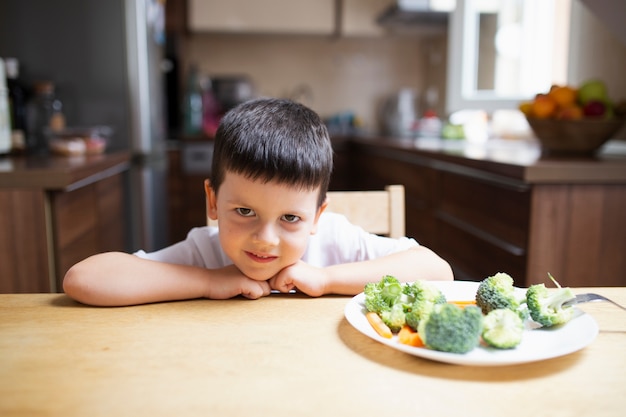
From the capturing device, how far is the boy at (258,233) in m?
0.72

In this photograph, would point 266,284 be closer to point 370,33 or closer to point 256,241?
point 256,241

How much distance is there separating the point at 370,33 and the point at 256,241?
3523mm

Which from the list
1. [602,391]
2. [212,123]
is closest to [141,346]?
[602,391]

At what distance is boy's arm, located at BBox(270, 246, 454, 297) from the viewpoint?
0.76m

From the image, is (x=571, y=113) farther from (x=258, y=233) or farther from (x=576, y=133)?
(x=258, y=233)

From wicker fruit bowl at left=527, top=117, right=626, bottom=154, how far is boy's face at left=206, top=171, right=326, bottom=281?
1.39 m

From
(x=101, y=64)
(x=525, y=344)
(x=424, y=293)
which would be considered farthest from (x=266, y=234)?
(x=101, y=64)

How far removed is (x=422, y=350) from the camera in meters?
0.51

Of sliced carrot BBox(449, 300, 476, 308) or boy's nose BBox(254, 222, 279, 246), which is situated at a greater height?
boy's nose BBox(254, 222, 279, 246)

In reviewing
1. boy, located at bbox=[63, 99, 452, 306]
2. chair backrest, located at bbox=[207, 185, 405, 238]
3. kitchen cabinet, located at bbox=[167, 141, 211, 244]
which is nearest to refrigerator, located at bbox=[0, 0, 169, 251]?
kitchen cabinet, located at bbox=[167, 141, 211, 244]

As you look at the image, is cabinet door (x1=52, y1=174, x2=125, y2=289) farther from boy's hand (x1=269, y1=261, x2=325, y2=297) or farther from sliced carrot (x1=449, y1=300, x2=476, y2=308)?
sliced carrot (x1=449, y1=300, x2=476, y2=308)

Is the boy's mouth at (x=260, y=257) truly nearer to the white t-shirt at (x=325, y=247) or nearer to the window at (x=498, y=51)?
the white t-shirt at (x=325, y=247)

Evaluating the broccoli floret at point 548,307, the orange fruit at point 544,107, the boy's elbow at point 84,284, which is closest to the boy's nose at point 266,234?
the boy's elbow at point 84,284

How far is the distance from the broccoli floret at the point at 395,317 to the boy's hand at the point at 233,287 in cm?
20
